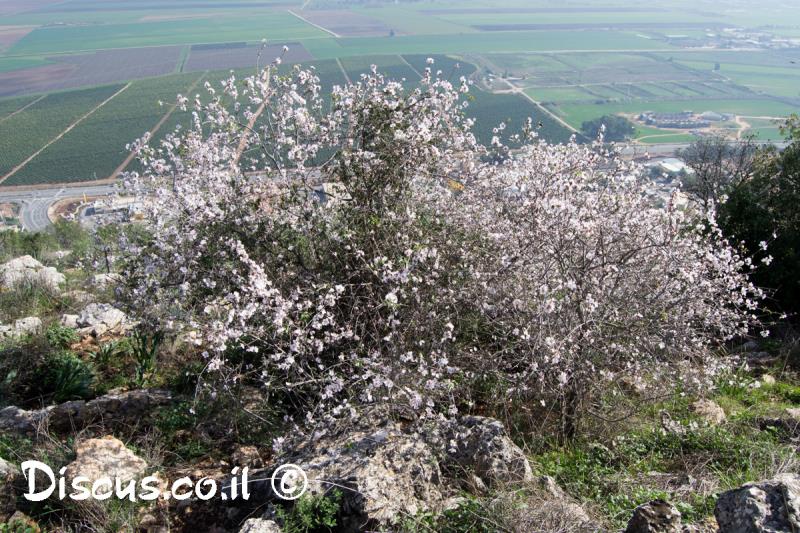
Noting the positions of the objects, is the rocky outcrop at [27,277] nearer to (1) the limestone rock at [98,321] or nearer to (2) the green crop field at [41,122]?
(1) the limestone rock at [98,321]

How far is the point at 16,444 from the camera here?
228 inches

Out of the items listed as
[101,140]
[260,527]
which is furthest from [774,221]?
[101,140]

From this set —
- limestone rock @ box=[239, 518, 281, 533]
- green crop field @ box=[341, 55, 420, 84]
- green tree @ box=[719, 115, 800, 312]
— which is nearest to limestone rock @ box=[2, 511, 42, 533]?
limestone rock @ box=[239, 518, 281, 533]

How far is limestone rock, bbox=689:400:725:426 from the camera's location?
6430 mm

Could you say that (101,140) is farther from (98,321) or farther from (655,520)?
(655,520)

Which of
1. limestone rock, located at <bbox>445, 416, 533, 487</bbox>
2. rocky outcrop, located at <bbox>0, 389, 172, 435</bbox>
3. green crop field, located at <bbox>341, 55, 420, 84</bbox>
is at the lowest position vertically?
rocky outcrop, located at <bbox>0, 389, 172, 435</bbox>

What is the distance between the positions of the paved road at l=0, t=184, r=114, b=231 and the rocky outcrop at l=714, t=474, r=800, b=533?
143 feet

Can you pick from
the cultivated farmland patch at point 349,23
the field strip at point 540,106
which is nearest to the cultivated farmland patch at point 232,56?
the cultivated farmland patch at point 349,23

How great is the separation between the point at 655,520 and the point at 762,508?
620mm

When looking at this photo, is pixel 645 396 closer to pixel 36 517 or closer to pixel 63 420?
pixel 36 517

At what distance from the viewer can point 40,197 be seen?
4328cm

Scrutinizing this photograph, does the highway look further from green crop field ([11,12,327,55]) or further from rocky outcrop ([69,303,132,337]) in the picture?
green crop field ([11,12,327,55])

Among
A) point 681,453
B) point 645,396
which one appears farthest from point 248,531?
point 645,396

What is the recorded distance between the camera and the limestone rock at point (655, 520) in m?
3.58
